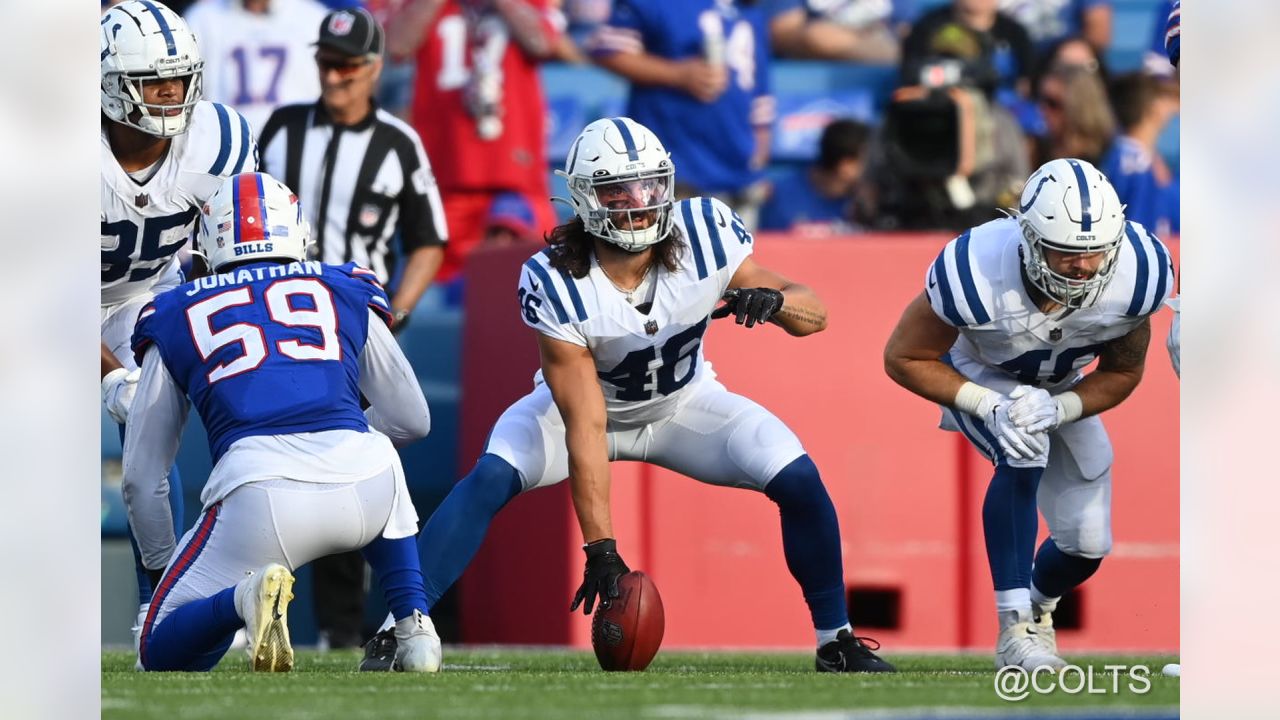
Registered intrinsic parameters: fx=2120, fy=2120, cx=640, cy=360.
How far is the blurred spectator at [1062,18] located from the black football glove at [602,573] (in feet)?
15.9

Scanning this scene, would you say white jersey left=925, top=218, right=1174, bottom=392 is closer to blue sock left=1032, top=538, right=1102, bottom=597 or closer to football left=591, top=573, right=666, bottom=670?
blue sock left=1032, top=538, right=1102, bottom=597

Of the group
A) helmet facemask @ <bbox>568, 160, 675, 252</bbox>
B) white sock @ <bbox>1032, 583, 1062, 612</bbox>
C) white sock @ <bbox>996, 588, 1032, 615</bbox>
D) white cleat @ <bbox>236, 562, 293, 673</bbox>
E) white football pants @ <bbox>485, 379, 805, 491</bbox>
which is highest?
helmet facemask @ <bbox>568, 160, 675, 252</bbox>

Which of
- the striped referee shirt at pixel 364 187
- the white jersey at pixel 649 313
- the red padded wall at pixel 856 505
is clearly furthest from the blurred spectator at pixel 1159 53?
the white jersey at pixel 649 313

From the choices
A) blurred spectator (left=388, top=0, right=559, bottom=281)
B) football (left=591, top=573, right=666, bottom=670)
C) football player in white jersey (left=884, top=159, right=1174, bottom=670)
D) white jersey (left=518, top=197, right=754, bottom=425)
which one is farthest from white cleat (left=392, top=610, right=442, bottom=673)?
blurred spectator (left=388, top=0, right=559, bottom=281)

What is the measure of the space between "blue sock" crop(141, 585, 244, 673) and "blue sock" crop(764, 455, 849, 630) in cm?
133

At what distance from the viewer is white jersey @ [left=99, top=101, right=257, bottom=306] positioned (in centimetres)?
544

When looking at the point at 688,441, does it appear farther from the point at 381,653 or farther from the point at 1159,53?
the point at 1159,53

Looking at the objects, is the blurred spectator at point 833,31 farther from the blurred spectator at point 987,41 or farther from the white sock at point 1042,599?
the white sock at point 1042,599

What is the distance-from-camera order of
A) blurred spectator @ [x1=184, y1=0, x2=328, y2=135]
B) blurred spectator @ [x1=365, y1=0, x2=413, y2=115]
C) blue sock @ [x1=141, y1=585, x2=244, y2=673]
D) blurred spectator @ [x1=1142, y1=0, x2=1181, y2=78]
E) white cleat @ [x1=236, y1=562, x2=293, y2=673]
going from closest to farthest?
white cleat @ [x1=236, y1=562, x2=293, y2=673], blue sock @ [x1=141, y1=585, x2=244, y2=673], blurred spectator @ [x1=184, y1=0, x2=328, y2=135], blurred spectator @ [x1=365, y1=0, x2=413, y2=115], blurred spectator @ [x1=1142, y1=0, x2=1181, y2=78]

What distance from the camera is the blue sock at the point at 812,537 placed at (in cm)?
500
